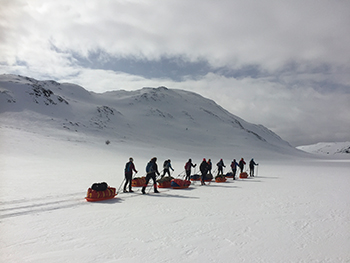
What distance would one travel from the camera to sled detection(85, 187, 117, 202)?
35.8 ft

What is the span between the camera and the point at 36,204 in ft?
32.2

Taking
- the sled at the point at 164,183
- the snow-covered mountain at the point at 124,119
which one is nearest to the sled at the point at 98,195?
the sled at the point at 164,183

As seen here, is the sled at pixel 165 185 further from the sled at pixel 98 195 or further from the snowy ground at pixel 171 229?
the sled at pixel 98 195

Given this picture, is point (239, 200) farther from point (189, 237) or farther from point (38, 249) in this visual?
point (38, 249)

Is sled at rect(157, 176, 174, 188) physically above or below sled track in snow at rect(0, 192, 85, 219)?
above

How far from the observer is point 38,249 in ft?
18.6

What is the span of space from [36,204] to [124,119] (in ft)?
363

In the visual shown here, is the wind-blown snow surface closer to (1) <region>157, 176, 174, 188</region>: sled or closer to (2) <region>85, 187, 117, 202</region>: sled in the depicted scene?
(2) <region>85, 187, 117, 202</region>: sled

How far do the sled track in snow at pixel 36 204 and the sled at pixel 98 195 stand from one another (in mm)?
341

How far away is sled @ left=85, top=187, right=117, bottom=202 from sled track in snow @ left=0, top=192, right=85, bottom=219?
34 cm

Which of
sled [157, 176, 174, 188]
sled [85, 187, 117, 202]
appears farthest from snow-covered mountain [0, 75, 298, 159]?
sled [85, 187, 117, 202]

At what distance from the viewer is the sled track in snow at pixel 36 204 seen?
8652 mm

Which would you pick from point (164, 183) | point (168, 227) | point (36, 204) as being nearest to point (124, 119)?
point (164, 183)

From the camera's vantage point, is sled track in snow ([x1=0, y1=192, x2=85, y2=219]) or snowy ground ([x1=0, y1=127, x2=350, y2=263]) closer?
snowy ground ([x1=0, y1=127, x2=350, y2=263])
